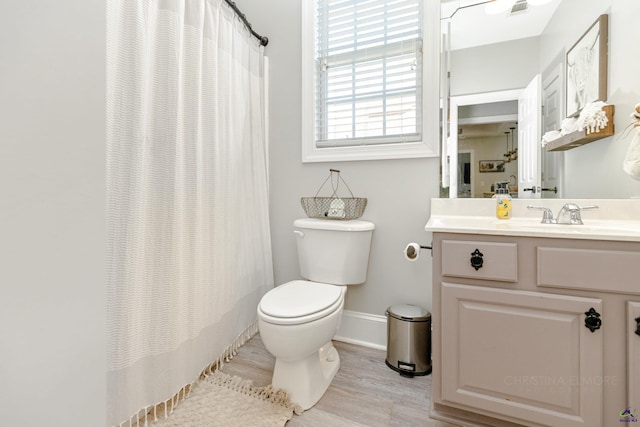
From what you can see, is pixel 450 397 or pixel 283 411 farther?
pixel 283 411

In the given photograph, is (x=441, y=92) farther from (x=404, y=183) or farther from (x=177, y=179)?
(x=177, y=179)

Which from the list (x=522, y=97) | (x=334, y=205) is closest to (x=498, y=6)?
(x=522, y=97)

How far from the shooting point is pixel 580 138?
136cm

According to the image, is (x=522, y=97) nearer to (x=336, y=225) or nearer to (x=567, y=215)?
(x=567, y=215)

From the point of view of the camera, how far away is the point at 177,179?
49.8 inches

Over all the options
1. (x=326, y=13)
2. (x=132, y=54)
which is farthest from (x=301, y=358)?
(x=326, y=13)

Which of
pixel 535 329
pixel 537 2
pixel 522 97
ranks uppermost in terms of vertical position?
pixel 537 2

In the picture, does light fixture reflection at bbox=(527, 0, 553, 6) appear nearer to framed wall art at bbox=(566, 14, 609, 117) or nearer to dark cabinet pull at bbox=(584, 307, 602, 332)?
framed wall art at bbox=(566, 14, 609, 117)

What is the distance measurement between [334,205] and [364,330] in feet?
2.62

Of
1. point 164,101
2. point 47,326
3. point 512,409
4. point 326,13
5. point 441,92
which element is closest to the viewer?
point 47,326

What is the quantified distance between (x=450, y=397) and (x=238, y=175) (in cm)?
144

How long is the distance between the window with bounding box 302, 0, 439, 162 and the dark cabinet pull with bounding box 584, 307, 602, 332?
3.25 ft

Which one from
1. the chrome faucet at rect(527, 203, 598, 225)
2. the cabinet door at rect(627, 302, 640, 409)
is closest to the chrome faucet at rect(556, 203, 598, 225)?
the chrome faucet at rect(527, 203, 598, 225)

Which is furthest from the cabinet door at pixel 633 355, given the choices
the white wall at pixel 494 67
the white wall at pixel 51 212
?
the white wall at pixel 51 212
